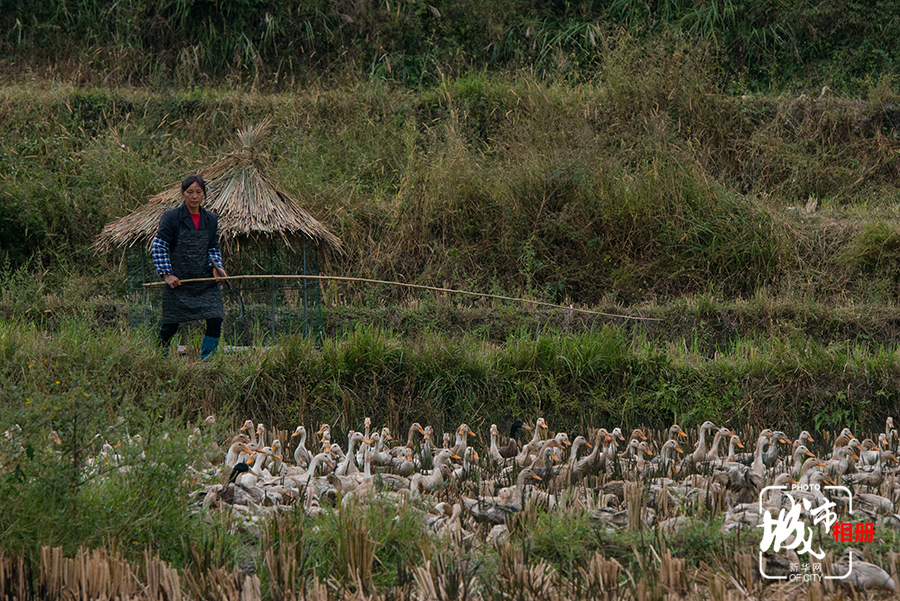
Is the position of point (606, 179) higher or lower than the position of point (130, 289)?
higher

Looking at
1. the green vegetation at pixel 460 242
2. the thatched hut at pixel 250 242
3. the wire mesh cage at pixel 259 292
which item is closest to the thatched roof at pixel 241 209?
the thatched hut at pixel 250 242

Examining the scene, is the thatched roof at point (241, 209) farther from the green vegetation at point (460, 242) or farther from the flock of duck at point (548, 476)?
the flock of duck at point (548, 476)

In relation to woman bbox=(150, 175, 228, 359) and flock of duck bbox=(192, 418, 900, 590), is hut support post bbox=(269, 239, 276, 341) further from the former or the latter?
flock of duck bbox=(192, 418, 900, 590)

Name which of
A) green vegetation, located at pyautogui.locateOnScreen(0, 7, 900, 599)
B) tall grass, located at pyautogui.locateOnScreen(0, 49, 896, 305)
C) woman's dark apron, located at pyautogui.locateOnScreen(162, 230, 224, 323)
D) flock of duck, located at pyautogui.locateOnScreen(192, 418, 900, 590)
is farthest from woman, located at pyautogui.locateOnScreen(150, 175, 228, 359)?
tall grass, located at pyautogui.locateOnScreen(0, 49, 896, 305)

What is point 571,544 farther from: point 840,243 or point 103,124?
point 103,124

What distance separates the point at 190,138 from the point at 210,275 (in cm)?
561

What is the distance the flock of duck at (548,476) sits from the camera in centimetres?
434

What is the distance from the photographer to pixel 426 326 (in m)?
8.53

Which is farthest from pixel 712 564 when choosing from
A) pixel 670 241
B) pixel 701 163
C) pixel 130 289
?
pixel 701 163

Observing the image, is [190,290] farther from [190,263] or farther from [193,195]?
[193,195]

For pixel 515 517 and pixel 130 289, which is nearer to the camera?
pixel 515 517

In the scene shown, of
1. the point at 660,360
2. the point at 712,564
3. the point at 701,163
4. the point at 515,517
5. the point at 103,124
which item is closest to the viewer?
the point at 712,564

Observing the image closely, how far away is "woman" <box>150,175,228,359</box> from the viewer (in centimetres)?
704

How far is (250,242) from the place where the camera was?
348 inches
